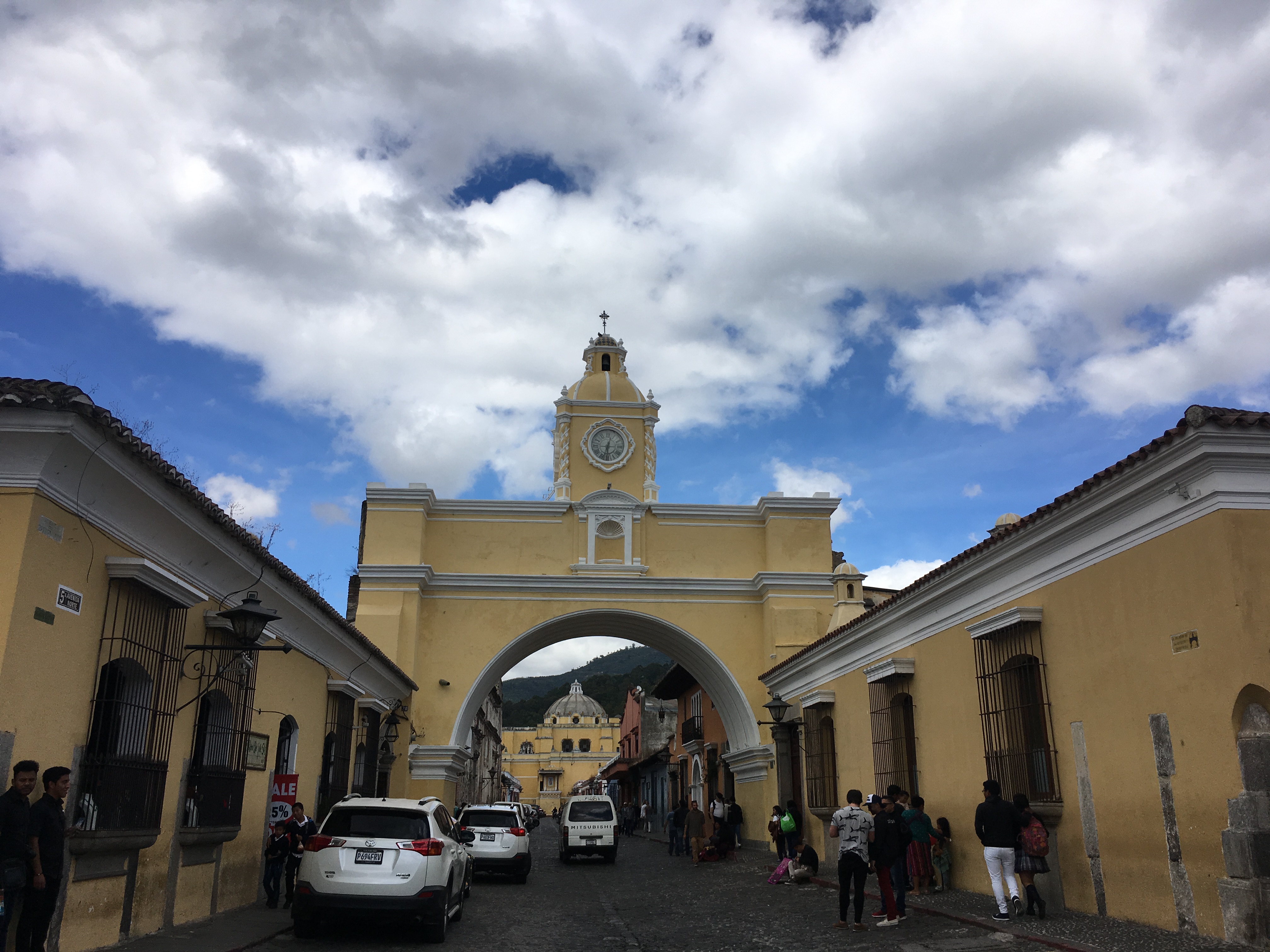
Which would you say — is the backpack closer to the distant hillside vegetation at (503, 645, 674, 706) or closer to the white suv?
the white suv

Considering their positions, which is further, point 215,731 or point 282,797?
point 282,797

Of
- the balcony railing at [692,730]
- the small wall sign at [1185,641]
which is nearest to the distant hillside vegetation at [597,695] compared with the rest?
the balcony railing at [692,730]

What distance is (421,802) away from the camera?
9352 mm

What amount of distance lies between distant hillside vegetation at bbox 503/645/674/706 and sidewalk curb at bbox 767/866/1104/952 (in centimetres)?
11105

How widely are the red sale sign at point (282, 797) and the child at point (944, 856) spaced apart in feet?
24.8

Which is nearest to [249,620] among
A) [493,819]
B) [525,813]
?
[493,819]

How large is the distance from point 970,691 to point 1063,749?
1998 mm

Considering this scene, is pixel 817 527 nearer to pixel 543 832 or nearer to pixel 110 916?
pixel 110 916

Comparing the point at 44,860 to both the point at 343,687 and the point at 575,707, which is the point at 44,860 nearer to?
the point at 343,687

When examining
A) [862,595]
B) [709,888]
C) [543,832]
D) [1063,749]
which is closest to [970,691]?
[1063,749]

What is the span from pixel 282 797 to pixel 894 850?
689cm

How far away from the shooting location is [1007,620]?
1013 cm

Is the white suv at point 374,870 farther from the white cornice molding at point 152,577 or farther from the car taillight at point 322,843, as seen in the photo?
Answer: the white cornice molding at point 152,577

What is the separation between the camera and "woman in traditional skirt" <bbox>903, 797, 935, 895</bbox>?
1142cm
